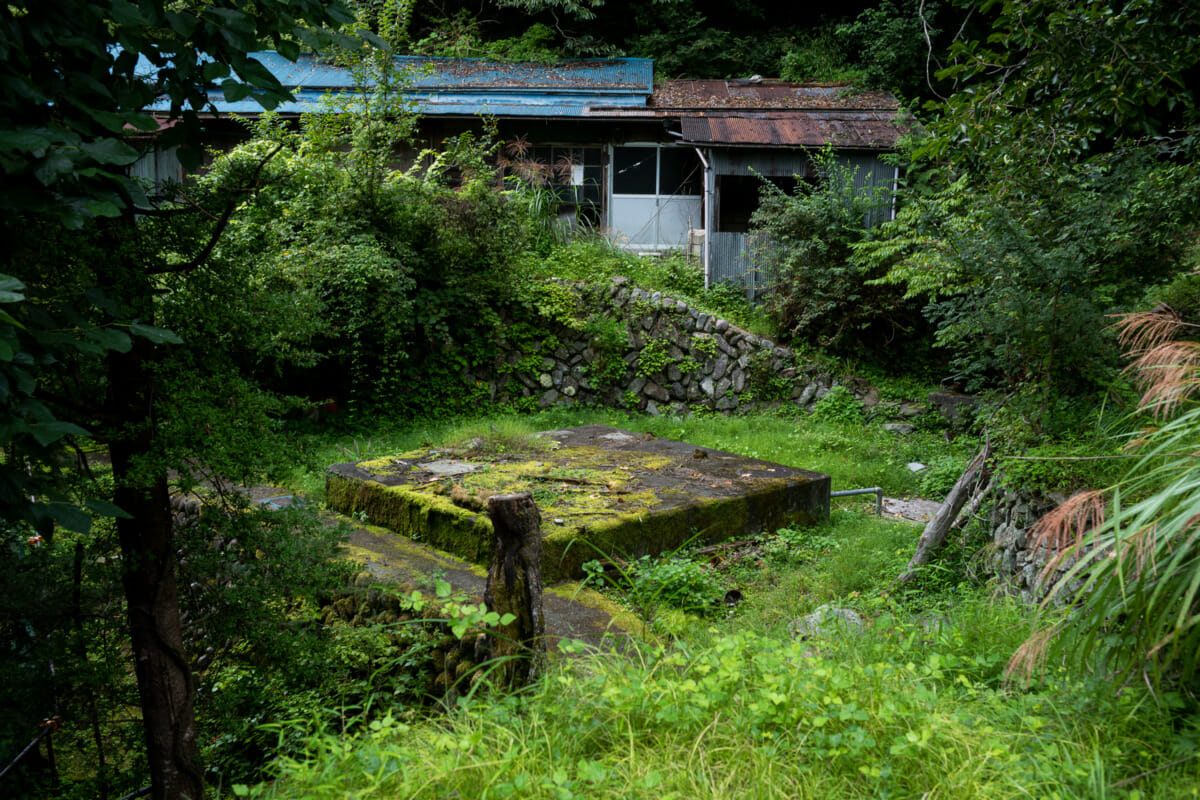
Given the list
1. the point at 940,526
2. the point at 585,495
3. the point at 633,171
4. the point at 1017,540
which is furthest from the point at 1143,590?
the point at 633,171

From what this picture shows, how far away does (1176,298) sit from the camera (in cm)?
486

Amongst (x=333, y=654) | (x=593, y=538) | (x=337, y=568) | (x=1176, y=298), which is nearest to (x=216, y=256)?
(x=337, y=568)

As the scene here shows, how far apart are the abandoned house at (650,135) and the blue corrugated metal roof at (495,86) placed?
4cm

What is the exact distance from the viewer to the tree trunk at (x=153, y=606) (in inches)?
97.0

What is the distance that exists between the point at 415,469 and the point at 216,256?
130 inches

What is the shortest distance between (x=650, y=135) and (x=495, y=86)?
326 centimetres

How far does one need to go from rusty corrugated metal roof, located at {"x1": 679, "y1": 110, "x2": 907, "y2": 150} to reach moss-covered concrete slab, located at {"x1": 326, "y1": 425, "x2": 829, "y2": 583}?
25.0ft

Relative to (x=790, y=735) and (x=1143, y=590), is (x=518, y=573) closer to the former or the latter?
(x=790, y=735)

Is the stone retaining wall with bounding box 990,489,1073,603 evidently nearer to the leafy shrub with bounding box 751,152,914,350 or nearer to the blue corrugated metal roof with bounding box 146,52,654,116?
the leafy shrub with bounding box 751,152,914,350

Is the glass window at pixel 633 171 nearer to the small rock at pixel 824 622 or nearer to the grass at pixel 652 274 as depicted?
the grass at pixel 652 274

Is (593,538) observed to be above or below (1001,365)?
below

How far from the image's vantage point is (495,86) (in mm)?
14766

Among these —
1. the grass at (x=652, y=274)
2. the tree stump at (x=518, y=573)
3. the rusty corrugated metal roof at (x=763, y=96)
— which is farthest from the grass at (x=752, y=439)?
the rusty corrugated metal roof at (x=763, y=96)

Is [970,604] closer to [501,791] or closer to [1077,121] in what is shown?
[501,791]
